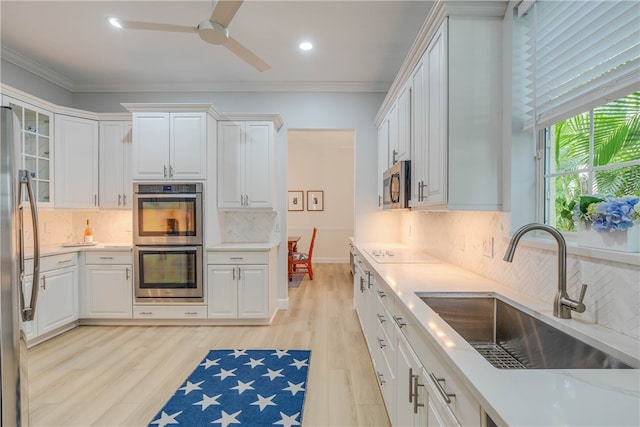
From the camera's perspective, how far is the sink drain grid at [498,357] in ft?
4.48

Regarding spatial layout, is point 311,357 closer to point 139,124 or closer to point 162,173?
point 162,173

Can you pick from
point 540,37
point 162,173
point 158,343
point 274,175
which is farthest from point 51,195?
point 540,37

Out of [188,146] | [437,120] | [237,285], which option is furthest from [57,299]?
[437,120]

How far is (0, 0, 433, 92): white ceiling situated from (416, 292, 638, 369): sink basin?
93.1 inches

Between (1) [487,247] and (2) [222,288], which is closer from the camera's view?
(1) [487,247]

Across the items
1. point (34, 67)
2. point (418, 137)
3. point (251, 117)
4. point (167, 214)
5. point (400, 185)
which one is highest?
point (34, 67)

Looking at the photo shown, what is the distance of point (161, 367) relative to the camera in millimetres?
2674

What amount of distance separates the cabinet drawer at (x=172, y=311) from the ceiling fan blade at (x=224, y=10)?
285 cm

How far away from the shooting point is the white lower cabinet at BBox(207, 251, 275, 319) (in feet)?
11.7

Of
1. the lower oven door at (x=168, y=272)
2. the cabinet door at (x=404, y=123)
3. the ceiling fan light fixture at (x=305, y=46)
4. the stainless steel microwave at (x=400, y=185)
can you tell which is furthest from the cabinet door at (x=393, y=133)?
the lower oven door at (x=168, y=272)

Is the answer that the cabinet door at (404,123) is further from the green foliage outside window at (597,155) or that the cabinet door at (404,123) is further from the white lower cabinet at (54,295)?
the white lower cabinet at (54,295)

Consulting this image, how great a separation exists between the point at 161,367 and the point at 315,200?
222 inches

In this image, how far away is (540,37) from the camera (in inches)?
61.6

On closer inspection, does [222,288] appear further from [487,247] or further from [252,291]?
[487,247]
